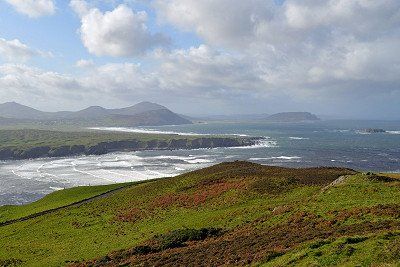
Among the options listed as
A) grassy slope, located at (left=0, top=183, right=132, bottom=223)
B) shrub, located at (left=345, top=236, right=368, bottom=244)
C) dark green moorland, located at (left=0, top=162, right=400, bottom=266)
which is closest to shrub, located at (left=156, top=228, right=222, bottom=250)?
dark green moorland, located at (left=0, top=162, right=400, bottom=266)

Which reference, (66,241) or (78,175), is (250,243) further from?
(78,175)

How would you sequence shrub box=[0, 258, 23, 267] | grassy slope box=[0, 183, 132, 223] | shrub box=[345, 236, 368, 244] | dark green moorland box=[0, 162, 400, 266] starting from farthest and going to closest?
grassy slope box=[0, 183, 132, 223] < shrub box=[0, 258, 23, 267] < dark green moorland box=[0, 162, 400, 266] < shrub box=[345, 236, 368, 244]

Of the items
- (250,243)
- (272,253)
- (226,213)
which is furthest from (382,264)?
(226,213)

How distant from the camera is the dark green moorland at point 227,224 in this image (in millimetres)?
24312

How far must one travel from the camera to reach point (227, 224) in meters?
40.6

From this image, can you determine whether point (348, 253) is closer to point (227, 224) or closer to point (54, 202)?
point (227, 224)

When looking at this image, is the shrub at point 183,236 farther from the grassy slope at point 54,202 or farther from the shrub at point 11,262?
the grassy slope at point 54,202

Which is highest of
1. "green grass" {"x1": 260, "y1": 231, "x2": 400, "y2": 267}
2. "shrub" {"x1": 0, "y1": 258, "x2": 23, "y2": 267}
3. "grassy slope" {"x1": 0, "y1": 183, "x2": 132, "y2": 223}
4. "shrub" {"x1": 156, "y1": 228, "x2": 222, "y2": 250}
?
"green grass" {"x1": 260, "y1": 231, "x2": 400, "y2": 267}

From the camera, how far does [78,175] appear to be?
151 m

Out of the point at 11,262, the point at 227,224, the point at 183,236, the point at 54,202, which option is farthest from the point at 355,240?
the point at 54,202

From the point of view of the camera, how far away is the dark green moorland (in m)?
24.3

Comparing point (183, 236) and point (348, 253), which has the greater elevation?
point (348, 253)

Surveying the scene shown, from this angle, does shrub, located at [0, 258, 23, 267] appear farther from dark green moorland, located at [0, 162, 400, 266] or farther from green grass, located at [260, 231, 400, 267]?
green grass, located at [260, 231, 400, 267]

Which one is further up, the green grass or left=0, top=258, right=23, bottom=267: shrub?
the green grass
